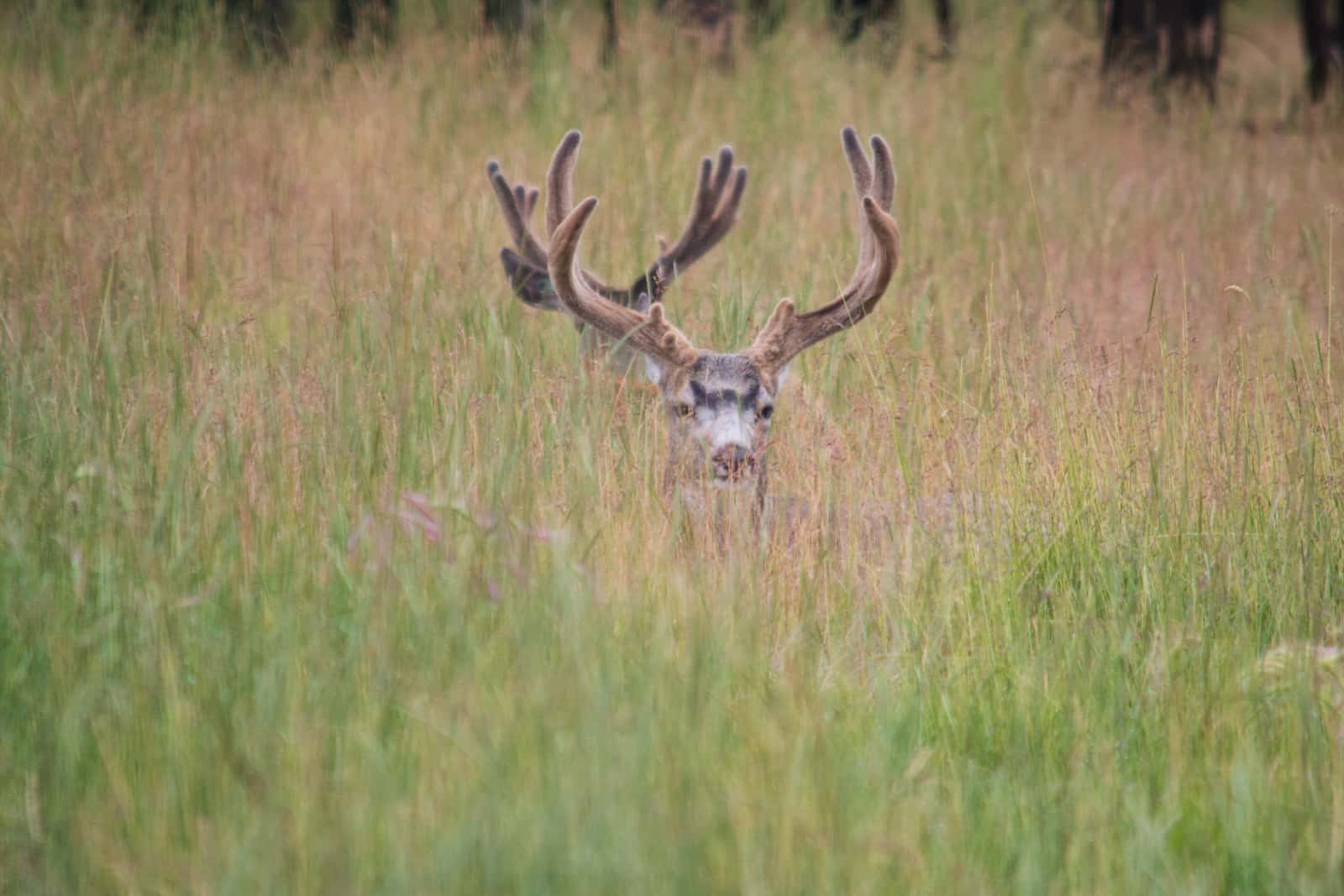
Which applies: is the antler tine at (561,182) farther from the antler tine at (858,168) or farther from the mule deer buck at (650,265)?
the antler tine at (858,168)

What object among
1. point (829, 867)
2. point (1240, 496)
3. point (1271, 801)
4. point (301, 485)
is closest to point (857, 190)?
point (1240, 496)

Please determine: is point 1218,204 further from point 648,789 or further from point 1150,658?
point 648,789

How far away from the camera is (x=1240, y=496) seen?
14.7ft

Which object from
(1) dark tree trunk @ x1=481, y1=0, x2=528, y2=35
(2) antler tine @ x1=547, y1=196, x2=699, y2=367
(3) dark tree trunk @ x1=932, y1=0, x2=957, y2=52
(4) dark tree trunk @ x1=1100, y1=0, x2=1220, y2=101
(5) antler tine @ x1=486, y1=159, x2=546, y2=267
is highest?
(3) dark tree trunk @ x1=932, y1=0, x2=957, y2=52

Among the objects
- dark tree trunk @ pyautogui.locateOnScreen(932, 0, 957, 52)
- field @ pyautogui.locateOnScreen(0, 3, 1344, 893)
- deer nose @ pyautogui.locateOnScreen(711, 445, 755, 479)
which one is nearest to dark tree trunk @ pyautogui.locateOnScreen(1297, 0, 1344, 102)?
dark tree trunk @ pyautogui.locateOnScreen(932, 0, 957, 52)

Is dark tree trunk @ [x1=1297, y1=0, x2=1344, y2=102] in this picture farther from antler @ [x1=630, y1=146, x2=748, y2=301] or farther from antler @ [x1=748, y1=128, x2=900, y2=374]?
antler @ [x1=748, y1=128, x2=900, y2=374]

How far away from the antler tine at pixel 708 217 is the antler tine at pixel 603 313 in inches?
56.6

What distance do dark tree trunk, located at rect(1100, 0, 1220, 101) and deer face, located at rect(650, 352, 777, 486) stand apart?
29.4 ft

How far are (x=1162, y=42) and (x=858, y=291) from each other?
884cm

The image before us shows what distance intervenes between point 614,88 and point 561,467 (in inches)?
240

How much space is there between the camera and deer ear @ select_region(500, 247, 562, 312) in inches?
268

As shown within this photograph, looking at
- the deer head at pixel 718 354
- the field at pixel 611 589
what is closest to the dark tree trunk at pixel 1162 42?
the field at pixel 611 589

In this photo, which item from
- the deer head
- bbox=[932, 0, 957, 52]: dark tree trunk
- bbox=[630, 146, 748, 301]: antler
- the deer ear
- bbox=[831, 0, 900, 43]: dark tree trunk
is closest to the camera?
the deer head

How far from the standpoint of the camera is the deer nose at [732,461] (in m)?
4.80
